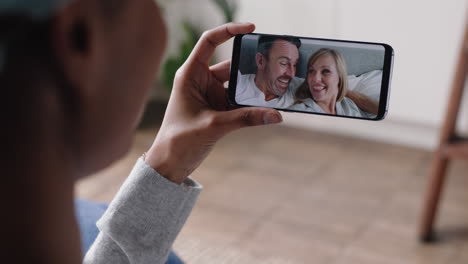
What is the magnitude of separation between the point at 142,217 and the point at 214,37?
0.23m

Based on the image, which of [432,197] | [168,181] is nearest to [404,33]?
[432,197]

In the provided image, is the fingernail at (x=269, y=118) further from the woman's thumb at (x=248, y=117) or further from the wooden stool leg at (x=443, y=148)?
the wooden stool leg at (x=443, y=148)

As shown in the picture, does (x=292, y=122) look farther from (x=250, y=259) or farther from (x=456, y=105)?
(x=250, y=259)

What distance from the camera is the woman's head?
0.35 meters

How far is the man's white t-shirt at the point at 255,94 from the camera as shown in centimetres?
77

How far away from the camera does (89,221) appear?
1.04m

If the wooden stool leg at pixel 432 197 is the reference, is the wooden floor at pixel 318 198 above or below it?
below

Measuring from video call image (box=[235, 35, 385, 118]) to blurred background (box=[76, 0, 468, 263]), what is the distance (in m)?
0.98

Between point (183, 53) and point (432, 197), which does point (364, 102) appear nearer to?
point (432, 197)

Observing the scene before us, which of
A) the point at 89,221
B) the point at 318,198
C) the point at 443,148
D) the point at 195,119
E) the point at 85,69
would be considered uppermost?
the point at 85,69

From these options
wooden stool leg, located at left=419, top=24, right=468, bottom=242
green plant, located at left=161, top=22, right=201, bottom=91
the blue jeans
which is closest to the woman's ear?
the blue jeans

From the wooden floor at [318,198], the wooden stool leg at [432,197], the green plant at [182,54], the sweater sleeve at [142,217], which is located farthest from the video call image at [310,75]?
the green plant at [182,54]

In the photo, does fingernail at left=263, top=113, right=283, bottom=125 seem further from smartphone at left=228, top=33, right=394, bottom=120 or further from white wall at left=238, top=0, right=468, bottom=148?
white wall at left=238, top=0, right=468, bottom=148

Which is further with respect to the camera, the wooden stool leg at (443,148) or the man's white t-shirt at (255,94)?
the wooden stool leg at (443,148)
